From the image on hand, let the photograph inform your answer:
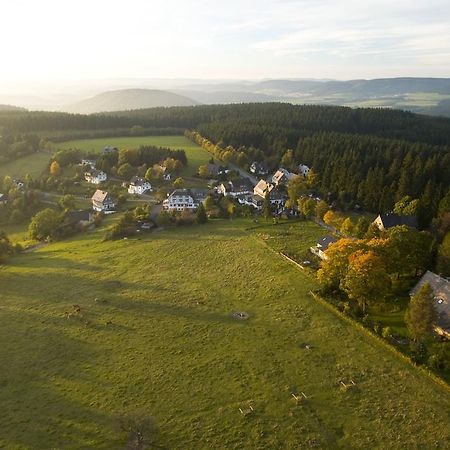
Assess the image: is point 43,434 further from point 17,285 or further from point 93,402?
point 17,285

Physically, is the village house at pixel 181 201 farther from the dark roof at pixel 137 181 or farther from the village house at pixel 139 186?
the dark roof at pixel 137 181

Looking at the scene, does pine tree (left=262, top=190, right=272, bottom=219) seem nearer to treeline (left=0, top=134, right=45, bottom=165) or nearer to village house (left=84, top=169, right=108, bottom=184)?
village house (left=84, top=169, right=108, bottom=184)

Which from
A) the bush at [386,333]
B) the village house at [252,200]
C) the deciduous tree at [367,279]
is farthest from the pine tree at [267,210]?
the bush at [386,333]

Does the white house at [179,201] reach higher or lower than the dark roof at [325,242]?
lower

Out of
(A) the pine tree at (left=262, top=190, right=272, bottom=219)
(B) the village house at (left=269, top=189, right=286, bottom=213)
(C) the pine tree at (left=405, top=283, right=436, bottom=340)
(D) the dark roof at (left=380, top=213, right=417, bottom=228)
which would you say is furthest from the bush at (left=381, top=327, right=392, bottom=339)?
(B) the village house at (left=269, top=189, right=286, bottom=213)

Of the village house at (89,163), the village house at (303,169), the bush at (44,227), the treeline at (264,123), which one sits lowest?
the bush at (44,227)

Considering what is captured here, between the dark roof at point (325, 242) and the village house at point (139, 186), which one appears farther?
the village house at point (139, 186)
